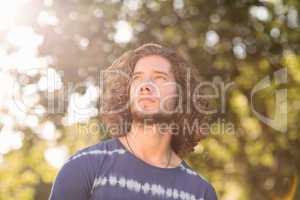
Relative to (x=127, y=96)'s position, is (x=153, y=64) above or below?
above

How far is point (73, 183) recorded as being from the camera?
346 centimetres

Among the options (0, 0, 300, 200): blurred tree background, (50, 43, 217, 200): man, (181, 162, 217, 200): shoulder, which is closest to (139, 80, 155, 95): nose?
(50, 43, 217, 200): man

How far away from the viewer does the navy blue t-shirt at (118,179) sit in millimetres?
3479

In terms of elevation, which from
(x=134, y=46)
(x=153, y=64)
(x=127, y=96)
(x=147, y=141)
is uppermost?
(x=134, y=46)

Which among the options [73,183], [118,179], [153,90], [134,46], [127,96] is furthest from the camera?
[134,46]

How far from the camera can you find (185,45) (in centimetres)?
1073

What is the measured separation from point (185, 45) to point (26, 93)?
2.69 meters

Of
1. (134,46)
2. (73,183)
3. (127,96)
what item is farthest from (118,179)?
(134,46)

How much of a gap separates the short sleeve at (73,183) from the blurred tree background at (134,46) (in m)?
6.31

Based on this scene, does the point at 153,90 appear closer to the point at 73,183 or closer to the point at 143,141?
the point at 143,141

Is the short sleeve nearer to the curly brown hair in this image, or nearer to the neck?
the neck

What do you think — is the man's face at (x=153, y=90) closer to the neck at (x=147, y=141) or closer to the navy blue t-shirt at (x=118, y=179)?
the neck at (x=147, y=141)

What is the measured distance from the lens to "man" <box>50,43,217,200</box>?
3.52 m

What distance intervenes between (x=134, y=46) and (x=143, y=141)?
6717mm
